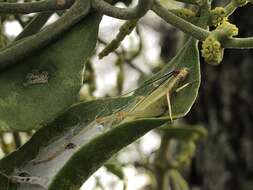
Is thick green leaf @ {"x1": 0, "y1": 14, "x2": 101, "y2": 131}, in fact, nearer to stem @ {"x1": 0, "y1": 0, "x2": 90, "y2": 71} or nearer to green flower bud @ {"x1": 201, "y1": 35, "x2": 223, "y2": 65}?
stem @ {"x1": 0, "y1": 0, "x2": 90, "y2": 71}

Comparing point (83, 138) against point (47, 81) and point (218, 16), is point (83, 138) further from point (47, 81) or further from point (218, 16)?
point (218, 16)

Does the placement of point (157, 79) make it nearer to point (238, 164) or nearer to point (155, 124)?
point (155, 124)

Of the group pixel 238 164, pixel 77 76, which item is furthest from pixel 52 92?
pixel 238 164

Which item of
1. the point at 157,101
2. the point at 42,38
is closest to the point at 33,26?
the point at 42,38

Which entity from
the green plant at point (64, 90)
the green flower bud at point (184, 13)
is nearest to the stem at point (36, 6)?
the green plant at point (64, 90)

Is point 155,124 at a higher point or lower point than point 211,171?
higher

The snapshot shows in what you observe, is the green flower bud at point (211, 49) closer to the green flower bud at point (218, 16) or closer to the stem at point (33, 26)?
the green flower bud at point (218, 16)
